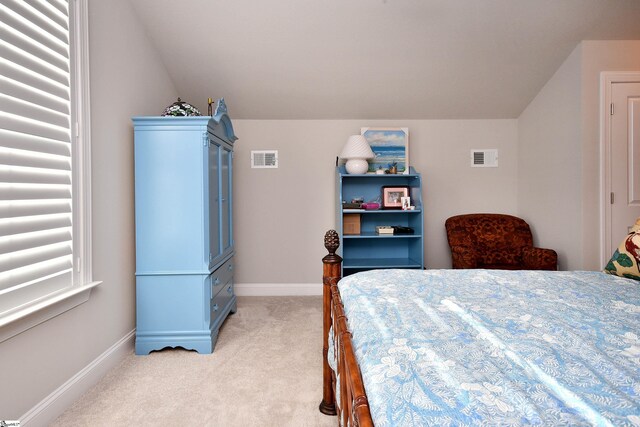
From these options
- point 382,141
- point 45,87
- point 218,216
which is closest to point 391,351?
point 45,87

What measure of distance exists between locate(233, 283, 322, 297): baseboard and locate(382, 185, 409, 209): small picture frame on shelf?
128cm

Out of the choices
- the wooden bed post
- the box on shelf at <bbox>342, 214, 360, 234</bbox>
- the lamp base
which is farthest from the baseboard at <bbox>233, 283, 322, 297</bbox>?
the wooden bed post

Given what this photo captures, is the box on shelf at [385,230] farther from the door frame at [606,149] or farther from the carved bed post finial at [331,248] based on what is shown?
the carved bed post finial at [331,248]

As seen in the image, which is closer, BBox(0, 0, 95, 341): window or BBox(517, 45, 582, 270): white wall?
BBox(0, 0, 95, 341): window

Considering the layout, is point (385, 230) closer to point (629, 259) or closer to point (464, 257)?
point (464, 257)

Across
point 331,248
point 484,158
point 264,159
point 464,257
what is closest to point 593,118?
point 484,158

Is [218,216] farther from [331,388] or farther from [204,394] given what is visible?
[331,388]

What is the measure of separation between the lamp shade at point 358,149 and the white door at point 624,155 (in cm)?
206

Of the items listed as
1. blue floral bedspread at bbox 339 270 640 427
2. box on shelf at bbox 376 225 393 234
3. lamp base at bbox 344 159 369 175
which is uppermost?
lamp base at bbox 344 159 369 175

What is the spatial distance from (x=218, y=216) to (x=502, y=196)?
125 inches

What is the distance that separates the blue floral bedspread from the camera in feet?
2.31

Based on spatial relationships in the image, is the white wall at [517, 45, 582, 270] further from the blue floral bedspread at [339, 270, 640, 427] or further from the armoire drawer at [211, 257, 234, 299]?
the armoire drawer at [211, 257, 234, 299]

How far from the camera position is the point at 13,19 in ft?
5.59

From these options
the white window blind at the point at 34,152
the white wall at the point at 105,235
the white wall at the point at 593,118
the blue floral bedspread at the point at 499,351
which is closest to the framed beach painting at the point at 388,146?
the white wall at the point at 593,118
